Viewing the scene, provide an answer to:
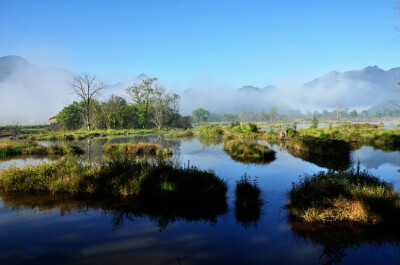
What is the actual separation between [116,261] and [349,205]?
6.87 metres

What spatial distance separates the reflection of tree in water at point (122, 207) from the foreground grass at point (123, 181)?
43cm

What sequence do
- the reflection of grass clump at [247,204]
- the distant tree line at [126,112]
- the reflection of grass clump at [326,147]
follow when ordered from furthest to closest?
the distant tree line at [126,112], the reflection of grass clump at [326,147], the reflection of grass clump at [247,204]

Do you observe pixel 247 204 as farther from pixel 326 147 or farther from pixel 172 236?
pixel 326 147

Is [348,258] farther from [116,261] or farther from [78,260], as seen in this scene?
[78,260]

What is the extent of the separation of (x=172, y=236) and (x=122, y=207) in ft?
10.0

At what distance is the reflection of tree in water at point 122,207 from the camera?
327 inches

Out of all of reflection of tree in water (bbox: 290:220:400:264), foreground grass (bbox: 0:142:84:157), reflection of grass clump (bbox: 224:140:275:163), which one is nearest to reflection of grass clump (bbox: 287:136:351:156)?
reflection of grass clump (bbox: 224:140:275:163)

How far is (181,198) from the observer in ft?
31.7

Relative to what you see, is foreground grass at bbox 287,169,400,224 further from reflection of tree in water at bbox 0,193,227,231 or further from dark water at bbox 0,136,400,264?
reflection of tree in water at bbox 0,193,227,231

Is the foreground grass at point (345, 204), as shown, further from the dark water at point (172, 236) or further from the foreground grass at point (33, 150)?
the foreground grass at point (33, 150)

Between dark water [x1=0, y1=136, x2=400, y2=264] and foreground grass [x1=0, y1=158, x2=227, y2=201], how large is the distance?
0.77 metres

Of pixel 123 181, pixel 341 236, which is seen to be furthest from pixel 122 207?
pixel 341 236

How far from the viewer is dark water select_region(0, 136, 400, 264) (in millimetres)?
5934

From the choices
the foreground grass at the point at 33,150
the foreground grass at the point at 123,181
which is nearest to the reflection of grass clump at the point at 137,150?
the foreground grass at the point at 33,150
